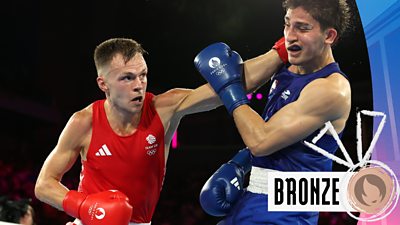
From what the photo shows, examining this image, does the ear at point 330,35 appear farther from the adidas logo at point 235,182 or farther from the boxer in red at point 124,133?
the adidas logo at point 235,182

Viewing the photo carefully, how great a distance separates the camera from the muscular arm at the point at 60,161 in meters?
2.80

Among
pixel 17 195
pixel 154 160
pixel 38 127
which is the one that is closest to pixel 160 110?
pixel 154 160

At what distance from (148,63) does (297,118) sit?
1857 millimetres

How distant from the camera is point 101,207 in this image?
2639mm

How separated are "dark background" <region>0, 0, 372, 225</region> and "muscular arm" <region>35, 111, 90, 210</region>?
122 centimetres

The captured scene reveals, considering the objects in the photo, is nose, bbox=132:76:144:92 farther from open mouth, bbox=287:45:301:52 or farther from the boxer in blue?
open mouth, bbox=287:45:301:52

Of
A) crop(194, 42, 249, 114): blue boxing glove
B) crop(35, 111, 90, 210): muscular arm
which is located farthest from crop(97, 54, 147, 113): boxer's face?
crop(194, 42, 249, 114): blue boxing glove

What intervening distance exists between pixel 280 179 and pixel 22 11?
2665 millimetres

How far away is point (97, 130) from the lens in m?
2.93

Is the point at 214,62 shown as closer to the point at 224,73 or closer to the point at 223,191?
the point at 224,73

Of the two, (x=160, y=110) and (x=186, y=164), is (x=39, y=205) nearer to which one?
(x=186, y=164)

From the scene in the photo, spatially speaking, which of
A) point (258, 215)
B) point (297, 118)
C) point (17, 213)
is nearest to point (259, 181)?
point (258, 215)

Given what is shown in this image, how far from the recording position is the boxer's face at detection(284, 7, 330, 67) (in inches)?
103

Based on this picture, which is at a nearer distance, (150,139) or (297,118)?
(297,118)
